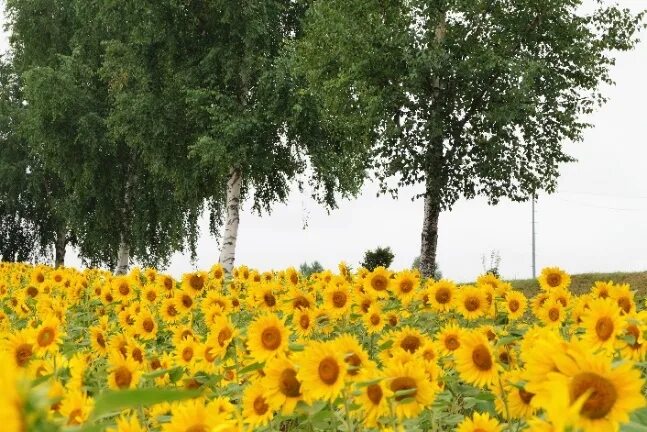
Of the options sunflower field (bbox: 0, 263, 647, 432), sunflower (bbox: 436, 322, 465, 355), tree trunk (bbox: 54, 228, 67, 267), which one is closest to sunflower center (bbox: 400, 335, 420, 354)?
sunflower field (bbox: 0, 263, 647, 432)

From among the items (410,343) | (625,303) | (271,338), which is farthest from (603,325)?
(625,303)

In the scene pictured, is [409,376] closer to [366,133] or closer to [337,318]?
[337,318]

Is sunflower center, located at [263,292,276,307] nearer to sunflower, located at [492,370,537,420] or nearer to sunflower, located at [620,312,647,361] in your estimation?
sunflower, located at [620,312,647,361]

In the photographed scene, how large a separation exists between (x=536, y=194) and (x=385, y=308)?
14.2 metres

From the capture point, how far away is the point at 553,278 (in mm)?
5785

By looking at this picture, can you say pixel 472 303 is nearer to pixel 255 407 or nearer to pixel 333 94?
pixel 255 407

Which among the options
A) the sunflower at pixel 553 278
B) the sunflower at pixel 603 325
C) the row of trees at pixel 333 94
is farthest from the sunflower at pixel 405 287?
the row of trees at pixel 333 94

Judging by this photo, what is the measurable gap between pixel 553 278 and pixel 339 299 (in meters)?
1.98

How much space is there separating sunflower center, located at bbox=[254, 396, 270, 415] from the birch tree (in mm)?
13991

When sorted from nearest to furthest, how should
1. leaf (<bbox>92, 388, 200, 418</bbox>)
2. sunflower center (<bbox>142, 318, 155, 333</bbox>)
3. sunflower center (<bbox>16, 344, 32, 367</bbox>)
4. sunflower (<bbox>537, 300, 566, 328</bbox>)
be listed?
leaf (<bbox>92, 388, 200, 418</bbox>), sunflower center (<bbox>16, 344, 32, 367</bbox>), sunflower (<bbox>537, 300, 566, 328</bbox>), sunflower center (<bbox>142, 318, 155, 333</bbox>)

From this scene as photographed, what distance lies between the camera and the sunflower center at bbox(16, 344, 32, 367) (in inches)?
125

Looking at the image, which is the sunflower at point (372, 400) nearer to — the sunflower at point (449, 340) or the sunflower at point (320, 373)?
the sunflower at point (320, 373)

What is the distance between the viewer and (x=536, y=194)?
733 inches

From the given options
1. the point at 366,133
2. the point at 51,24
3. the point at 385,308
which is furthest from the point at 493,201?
the point at 51,24
